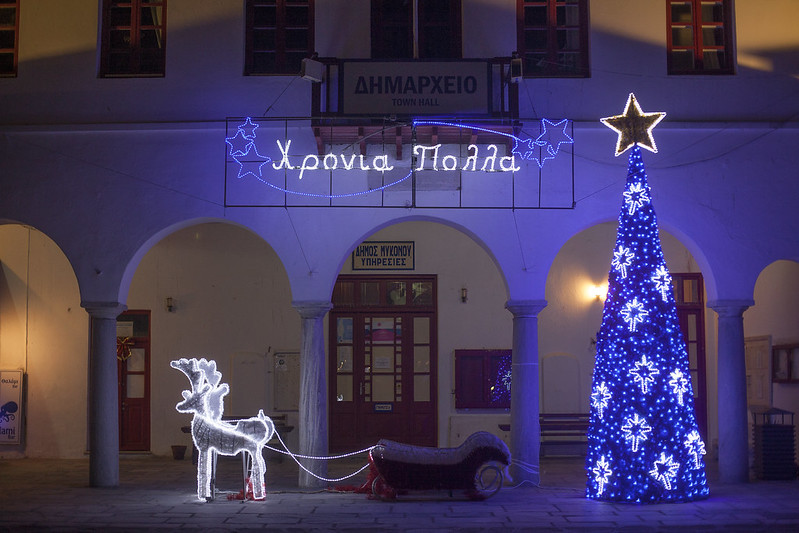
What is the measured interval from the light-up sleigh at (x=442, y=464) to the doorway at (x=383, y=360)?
457 centimetres

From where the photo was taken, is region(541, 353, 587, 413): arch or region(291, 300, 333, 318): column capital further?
region(541, 353, 587, 413): arch

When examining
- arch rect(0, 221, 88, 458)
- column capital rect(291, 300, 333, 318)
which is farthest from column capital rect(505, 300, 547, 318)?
arch rect(0, 221, 88, 458)

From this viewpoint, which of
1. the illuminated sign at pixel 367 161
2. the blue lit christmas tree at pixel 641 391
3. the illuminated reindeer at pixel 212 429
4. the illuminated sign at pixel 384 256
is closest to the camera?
the blue lit christmas tree at pixel 641 391

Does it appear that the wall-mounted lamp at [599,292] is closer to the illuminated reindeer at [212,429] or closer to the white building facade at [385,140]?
the white building facade at [385,140]

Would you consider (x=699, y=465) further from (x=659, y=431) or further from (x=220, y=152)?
(x=220, y=152)

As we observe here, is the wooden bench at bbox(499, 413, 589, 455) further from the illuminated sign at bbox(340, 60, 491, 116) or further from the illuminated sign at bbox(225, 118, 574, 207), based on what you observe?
the illuminated sign at bbox(340, 60, 491, 116)

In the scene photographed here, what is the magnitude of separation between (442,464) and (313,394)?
2.23 metres

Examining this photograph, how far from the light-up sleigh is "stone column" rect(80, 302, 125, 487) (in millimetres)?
3691

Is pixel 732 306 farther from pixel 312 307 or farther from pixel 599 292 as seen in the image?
pixel 312 307

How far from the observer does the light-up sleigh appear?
10180mm

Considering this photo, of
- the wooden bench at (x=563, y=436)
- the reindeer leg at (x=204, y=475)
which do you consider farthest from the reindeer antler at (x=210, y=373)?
the wooden bench at (x=563, y=436)

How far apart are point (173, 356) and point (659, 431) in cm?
850

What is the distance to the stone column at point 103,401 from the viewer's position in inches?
456

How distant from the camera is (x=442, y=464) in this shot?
10.3 metres
